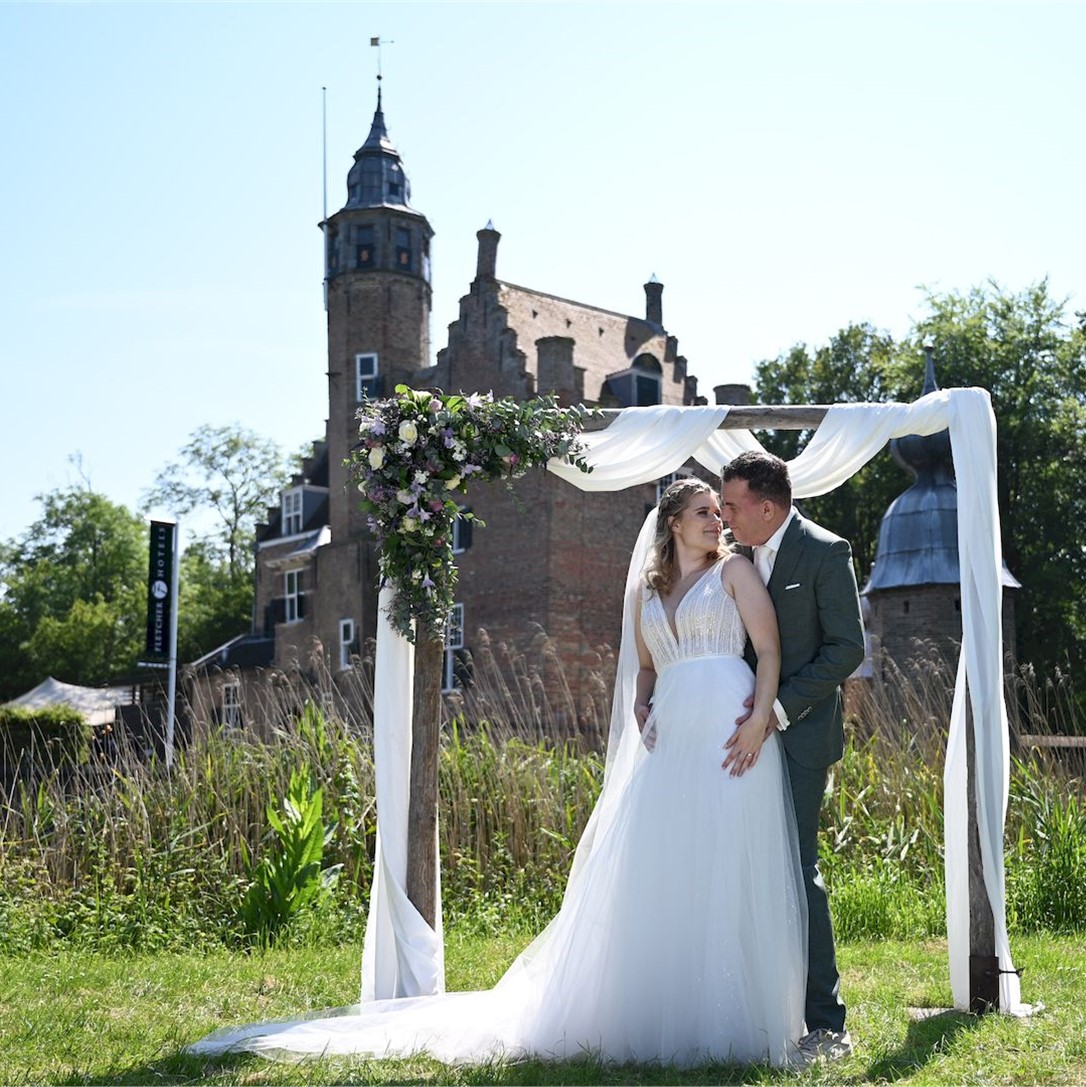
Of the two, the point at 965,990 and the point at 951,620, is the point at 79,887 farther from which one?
the point at 951,620

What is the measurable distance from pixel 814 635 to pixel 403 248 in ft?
103

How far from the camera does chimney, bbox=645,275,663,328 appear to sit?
3800cm

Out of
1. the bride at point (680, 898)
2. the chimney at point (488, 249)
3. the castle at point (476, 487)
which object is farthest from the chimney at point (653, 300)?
the bride at point (680, 898)

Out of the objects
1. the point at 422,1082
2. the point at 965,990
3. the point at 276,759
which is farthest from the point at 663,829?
the point at 276,759

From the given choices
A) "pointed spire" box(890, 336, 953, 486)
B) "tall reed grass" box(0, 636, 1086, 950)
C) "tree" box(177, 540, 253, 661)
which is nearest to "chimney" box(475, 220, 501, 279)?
"pointed spire" box(890, 336, 953, 486)

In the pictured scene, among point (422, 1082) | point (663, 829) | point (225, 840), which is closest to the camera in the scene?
point (422, 1082)

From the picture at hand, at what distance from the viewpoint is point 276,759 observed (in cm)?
999

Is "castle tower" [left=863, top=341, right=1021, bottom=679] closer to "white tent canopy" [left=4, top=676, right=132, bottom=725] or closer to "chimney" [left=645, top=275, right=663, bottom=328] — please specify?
"chimney" [left=645, top=275, right=663, bottom=328]

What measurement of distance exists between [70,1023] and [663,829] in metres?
3.07

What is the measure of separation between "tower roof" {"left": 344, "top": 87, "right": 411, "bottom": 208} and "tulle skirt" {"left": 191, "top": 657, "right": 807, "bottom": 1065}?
31.8 metres

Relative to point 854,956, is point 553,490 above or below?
above

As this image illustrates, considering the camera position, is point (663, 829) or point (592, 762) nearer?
point (663, 829)

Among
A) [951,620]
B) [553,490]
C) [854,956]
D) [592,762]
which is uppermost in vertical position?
[553,490]

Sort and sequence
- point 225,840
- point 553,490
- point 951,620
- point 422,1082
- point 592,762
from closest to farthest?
point 422,1082 → point 225,840 → point 592,762 → point 951,620 → point 553,490
